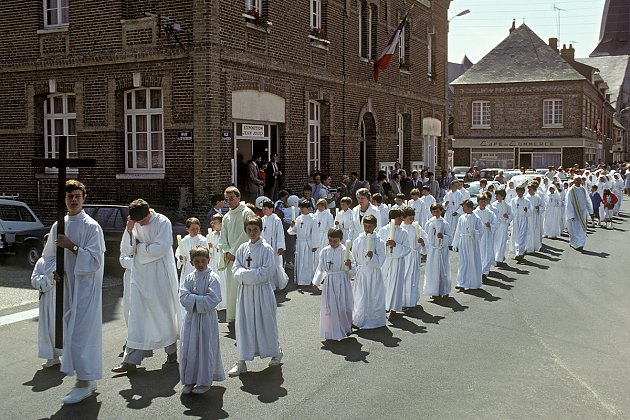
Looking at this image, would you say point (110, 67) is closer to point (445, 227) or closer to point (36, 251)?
point (36, 251)

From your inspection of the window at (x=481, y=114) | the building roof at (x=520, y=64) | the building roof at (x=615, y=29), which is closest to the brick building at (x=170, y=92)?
the building roof at (x=520, y=64)

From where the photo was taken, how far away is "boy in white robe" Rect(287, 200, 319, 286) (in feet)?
46.8

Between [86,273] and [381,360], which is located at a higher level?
[86,273]

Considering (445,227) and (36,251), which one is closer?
(445,227)

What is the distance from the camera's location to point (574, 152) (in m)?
53.6

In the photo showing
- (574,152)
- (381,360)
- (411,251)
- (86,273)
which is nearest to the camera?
(86,273)

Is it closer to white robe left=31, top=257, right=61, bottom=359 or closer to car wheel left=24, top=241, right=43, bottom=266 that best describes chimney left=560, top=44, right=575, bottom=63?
car wheel left=24, top=241, right=43, bottom=266

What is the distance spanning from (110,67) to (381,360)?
13141mm

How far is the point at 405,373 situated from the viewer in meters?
7.98

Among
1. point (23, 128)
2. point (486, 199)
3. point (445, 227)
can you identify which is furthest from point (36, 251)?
point (486, 199)

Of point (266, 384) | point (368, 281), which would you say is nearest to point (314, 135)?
point (368, 281)

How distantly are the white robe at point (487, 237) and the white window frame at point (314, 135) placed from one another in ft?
28.2

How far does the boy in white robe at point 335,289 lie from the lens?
9.48m

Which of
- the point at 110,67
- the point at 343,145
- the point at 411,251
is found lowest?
the point at 411,251
